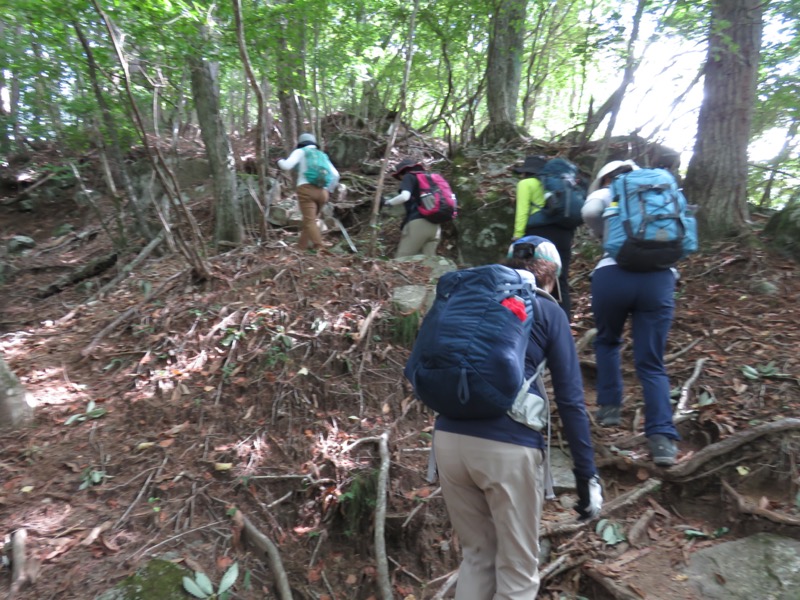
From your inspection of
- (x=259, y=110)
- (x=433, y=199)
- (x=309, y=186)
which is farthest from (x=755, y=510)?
(x=259, y=110)

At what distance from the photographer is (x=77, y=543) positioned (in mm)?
3357

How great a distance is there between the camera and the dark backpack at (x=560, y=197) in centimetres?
482

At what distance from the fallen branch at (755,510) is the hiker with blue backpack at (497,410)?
157cm

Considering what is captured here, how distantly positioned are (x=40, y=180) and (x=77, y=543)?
40.7 feet

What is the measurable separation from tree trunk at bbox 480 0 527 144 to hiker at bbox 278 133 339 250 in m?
4.02

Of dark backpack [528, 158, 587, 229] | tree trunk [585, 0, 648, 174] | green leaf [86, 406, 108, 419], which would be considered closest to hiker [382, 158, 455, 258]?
dark backpack [528, 158, 587, 229]

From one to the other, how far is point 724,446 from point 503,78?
812 centimetres

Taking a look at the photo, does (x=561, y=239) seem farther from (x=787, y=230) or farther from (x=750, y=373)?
(x=787, y=230)

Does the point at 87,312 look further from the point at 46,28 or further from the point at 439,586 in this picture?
the point at 439,586

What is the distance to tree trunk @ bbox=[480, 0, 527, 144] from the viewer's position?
926cm

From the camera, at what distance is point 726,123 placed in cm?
574

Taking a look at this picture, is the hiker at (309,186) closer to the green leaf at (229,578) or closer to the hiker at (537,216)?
the hiker at (537,216)

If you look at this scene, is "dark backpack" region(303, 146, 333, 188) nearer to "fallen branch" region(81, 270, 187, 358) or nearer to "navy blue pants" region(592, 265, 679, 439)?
"fallen branch" region(81, 270, 187, 358)

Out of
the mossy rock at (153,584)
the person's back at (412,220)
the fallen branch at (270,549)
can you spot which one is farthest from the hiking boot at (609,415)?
the person's back at (412,220)
